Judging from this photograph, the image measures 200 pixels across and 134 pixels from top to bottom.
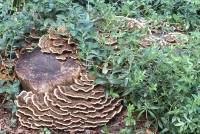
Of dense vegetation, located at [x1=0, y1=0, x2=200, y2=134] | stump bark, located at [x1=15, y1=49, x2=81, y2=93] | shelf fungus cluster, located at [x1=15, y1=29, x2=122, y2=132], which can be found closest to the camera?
dense vegetation, located at [x1=0, y1=0, x2=200, y2=134]

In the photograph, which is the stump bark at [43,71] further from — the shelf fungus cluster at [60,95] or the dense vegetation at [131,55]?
the dense vegetation at [131,55]

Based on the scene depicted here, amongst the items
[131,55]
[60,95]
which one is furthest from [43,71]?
[131,55]

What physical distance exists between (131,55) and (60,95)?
2.93 ft

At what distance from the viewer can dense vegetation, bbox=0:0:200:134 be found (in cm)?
441

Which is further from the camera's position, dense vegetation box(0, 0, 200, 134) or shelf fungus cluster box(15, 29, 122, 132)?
shelf fungus cluster box(15, 29, 122, 132)

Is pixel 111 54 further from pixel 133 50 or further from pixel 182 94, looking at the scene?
pixel 182 94

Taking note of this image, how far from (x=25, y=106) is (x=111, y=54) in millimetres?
1132

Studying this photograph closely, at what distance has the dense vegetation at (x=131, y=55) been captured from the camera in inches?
174

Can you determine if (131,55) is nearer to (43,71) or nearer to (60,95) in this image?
(60,95)

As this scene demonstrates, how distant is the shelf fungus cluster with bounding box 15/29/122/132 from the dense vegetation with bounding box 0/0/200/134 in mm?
140

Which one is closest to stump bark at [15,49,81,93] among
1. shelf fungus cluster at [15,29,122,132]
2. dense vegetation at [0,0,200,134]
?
shelf fungus cluster at [15,29,122,132]

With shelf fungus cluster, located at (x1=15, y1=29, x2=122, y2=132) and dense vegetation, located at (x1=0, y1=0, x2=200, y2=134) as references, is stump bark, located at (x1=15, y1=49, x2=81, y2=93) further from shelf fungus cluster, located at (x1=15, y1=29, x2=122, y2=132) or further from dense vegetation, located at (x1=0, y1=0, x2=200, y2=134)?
dense vegetation, located at (x1=0, y1=0, x2=200, y2=134)

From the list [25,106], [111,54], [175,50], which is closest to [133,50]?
[111,54]

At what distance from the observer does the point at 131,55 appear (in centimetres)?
467
